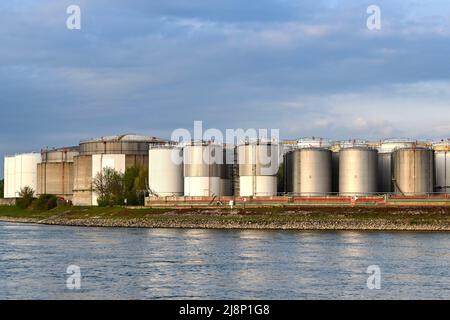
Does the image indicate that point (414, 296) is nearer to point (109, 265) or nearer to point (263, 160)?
point (109, 265)

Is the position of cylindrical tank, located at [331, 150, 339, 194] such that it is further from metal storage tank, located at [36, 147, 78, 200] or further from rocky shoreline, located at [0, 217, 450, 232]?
metal storage tank, located at [36, 147, 78, 200]

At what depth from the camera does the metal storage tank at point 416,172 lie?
348 feet

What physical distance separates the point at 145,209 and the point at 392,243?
51004 millimetres

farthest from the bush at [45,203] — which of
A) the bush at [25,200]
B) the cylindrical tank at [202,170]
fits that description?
the cylindrical tank at [202,170]

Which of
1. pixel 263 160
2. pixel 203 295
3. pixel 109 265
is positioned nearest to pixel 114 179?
pixel 263 160

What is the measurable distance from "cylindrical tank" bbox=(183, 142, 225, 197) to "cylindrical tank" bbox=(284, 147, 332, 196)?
11881 mm

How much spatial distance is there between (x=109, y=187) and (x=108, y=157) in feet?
40.8

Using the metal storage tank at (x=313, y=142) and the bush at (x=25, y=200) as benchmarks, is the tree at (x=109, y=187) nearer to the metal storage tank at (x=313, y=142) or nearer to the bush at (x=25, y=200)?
the bush at (x=25, y=200)

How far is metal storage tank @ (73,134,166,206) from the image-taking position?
142250mm

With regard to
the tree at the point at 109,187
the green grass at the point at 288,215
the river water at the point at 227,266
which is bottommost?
the river water at the point at 227,266

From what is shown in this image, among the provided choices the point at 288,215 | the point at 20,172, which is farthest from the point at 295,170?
the point at 20,172

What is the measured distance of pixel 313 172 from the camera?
111 metres

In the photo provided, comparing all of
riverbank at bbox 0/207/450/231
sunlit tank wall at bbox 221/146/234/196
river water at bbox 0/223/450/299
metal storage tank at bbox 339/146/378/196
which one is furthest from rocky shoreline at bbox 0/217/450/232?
sunlit tank wall at bbox 221/146/234/196
